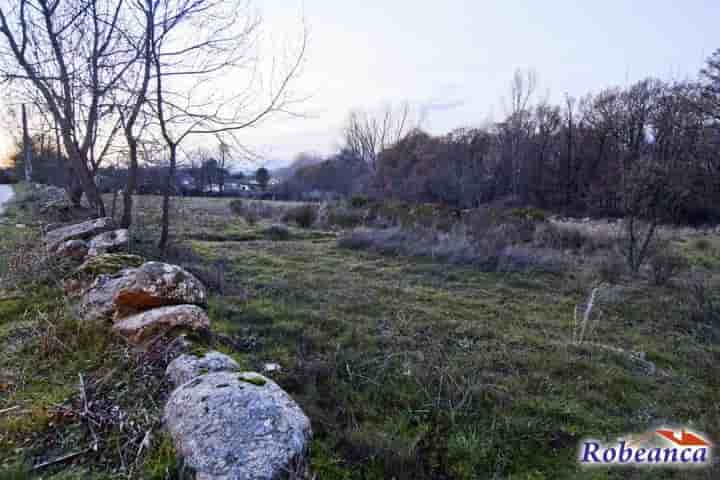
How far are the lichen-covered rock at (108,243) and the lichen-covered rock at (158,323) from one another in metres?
1.97

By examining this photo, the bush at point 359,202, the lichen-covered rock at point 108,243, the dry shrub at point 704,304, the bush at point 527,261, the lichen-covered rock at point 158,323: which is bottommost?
the dry shrub at point 704,304

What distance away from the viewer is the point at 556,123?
23.8 meters

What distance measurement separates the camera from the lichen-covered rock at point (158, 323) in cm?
241

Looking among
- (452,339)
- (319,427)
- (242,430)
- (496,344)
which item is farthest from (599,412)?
(242,430)

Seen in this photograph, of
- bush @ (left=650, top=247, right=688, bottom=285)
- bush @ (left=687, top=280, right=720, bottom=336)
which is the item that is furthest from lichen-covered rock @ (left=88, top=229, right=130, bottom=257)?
bush @ (left=650, top=247, right=688, bottom=285)

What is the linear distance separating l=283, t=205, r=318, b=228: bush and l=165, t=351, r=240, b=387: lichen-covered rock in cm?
1123

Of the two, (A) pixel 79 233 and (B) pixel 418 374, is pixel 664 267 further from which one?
(A) pixel 79 233

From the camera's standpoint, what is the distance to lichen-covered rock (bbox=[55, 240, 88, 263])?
424cm

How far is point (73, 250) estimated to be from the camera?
14.0 ft

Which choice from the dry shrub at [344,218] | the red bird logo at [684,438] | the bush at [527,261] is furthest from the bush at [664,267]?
the dry shrub at [344,218]

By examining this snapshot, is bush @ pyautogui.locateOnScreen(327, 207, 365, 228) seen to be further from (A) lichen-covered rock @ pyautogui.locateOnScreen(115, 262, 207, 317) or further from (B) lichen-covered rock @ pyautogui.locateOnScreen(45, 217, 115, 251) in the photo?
(A) lichen-covered rock @ pyautogui.locateOnScreen(115, 262, 207, 317)

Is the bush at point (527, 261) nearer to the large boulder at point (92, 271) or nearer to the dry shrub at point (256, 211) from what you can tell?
the large boulder at point (92, 271)

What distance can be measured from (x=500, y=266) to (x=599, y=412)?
4547 mm

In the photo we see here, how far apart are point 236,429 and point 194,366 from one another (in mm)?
713
